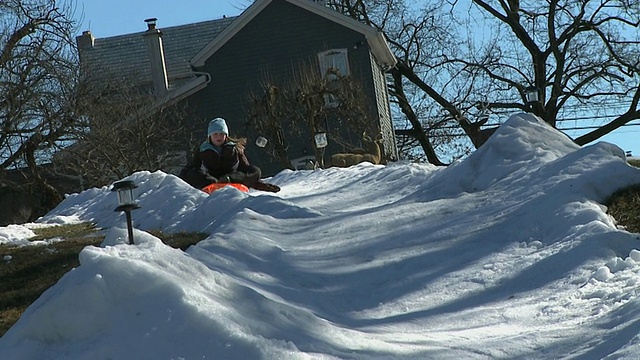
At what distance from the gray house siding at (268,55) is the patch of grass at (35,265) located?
19.8 m

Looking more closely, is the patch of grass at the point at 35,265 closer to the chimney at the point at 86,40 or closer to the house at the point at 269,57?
the house at the point at 269,57

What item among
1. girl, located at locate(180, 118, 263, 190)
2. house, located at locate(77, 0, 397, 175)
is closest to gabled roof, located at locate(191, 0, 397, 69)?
house, located at locate(77, 0, 397, 175)

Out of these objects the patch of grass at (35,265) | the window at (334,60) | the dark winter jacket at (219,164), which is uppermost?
the window at (334,60)

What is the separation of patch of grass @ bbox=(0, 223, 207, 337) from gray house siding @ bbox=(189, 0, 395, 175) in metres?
19.8

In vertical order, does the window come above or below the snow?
above

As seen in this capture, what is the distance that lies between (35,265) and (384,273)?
10.8 ft

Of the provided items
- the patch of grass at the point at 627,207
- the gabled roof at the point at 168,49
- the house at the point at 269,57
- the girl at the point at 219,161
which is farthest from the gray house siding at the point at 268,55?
the patch of grass at the point at 627,207

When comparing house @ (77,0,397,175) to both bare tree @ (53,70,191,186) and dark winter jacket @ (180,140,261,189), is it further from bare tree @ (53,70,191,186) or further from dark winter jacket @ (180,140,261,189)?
dark winter jacket @ (180,140,261,189)

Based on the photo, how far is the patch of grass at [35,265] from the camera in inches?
327

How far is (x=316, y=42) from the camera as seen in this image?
1271 inches

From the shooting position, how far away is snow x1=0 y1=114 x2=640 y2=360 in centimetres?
501

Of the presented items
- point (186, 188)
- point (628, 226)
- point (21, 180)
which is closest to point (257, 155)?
point (21, 180)

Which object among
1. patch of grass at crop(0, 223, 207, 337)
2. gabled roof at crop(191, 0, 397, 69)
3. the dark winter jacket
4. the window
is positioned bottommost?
patch of grass at crop(0, 223, 207, 337)

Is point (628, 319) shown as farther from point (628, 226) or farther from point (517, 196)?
point (517, 196)
